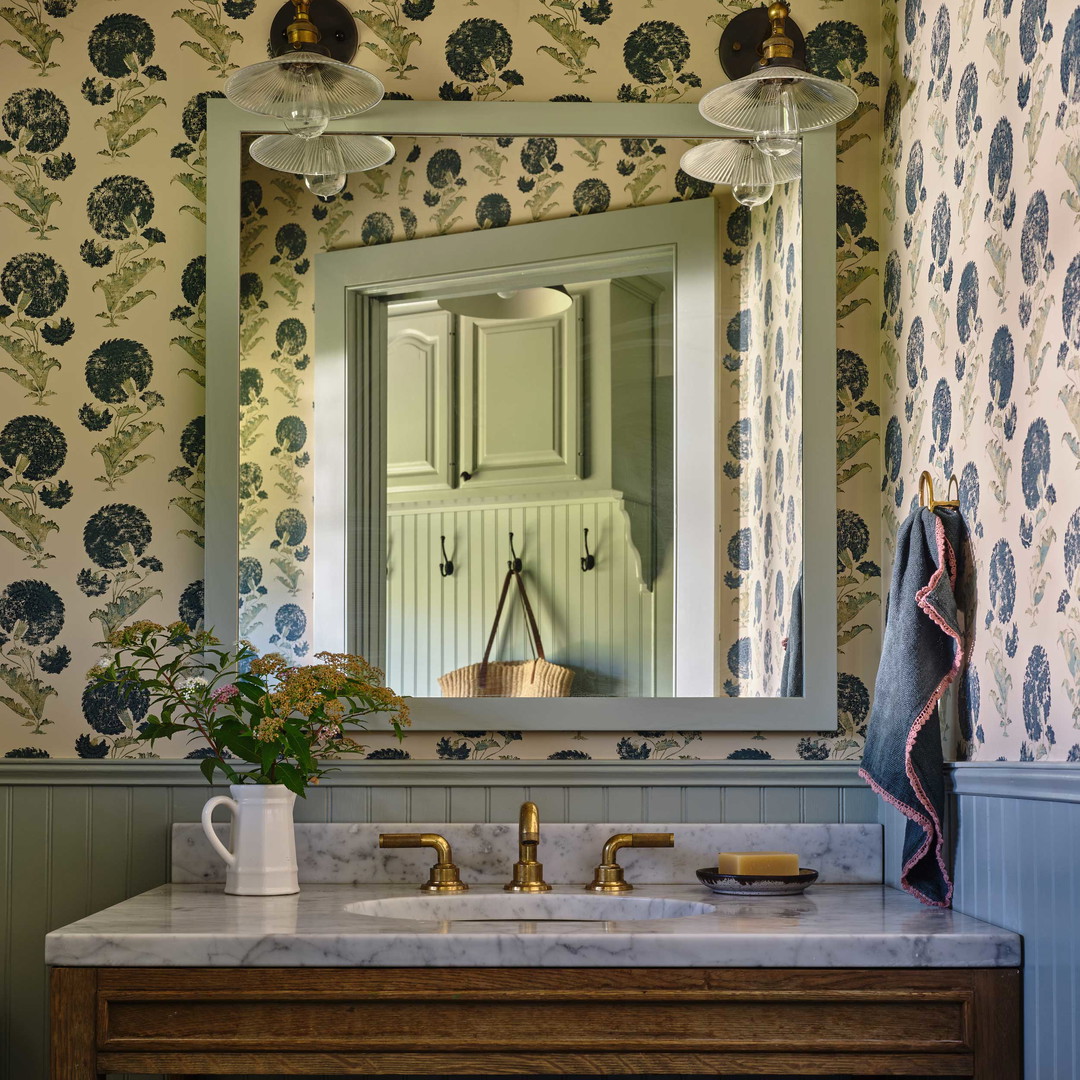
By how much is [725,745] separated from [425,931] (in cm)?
73

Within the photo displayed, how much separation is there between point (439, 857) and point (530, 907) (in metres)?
0.17

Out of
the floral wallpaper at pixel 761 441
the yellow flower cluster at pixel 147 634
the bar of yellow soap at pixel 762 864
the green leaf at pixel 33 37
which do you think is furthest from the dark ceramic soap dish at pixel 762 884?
the green leaf at pixel 33 37

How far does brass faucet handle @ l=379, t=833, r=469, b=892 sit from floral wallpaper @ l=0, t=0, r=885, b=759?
0.62 feet

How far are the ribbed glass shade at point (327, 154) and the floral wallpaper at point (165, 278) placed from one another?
0.28 feet

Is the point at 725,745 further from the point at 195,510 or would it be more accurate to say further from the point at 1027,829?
the point at 195,510

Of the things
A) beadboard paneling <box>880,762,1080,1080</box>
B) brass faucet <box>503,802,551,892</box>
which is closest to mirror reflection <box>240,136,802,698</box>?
brass faucet <box>503,802,551,892</box>

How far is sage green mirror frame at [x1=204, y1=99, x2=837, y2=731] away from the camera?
2.18m

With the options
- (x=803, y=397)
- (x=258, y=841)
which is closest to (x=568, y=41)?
(x=803, y=397)

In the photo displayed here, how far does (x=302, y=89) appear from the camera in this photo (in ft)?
6.68

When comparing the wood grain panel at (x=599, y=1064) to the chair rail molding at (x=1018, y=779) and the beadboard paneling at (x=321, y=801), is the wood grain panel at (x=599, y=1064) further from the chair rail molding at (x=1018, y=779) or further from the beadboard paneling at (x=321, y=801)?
the beadboard paneling at (x=321, y=801)

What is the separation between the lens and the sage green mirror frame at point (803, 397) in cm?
218

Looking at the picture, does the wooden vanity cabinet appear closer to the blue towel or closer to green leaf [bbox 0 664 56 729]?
the blue towel

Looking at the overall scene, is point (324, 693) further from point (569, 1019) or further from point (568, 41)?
point (568, 41)

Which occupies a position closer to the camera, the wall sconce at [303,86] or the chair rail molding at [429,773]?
the wall sconce at [303,86]
